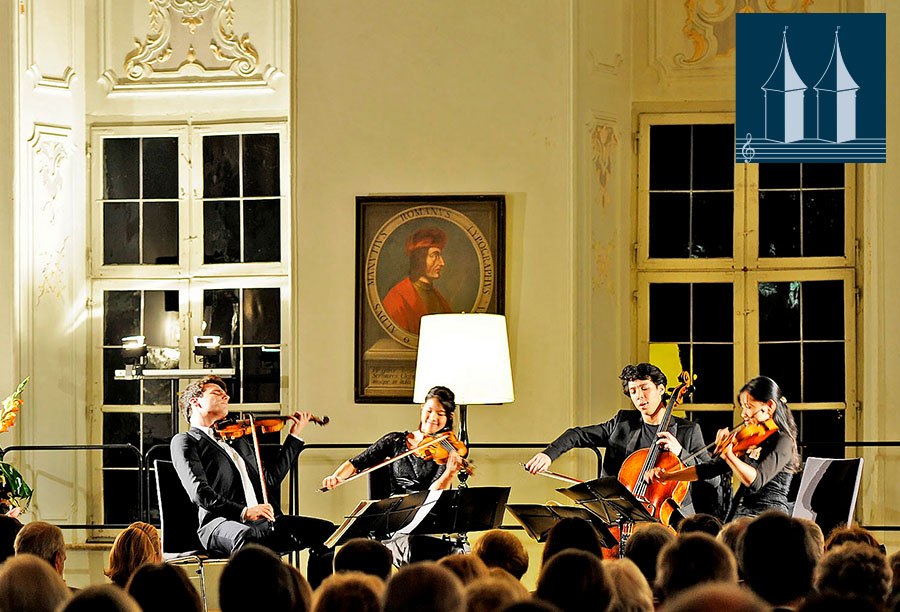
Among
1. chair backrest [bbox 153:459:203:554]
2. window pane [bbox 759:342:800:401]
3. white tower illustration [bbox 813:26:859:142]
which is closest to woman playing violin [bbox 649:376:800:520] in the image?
window pane [bbox 759:342:800:401]

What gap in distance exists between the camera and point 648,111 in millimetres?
7527

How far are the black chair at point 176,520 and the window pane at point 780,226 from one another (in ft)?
12.8

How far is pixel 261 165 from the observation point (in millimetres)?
7719

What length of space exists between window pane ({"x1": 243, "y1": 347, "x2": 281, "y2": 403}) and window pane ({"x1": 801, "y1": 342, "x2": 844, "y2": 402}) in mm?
3248

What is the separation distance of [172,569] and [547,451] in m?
3.54

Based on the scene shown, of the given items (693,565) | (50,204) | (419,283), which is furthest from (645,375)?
(50,204)

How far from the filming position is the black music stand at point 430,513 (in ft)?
16.0

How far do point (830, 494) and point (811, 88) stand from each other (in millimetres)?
2552

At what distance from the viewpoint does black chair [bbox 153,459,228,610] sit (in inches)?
213

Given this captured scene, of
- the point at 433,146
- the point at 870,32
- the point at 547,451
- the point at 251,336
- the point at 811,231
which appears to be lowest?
the point at 547,451

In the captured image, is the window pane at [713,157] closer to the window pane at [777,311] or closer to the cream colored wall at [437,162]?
the window pane at [777,311]

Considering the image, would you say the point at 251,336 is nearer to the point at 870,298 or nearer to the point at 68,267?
the point at 68,267

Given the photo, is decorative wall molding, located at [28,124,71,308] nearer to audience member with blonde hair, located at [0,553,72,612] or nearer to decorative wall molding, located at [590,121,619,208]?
decorative wall molding, located at [590,121,619,208]

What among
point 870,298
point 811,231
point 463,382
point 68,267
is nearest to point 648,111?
point 811,231
